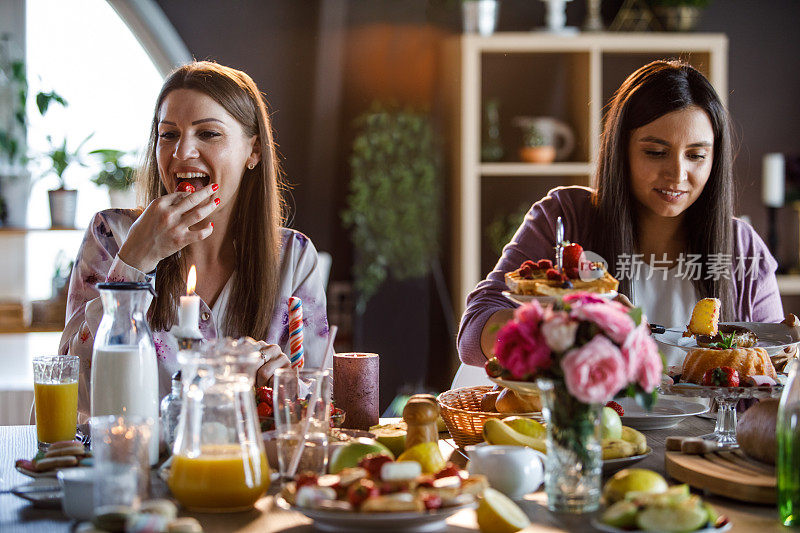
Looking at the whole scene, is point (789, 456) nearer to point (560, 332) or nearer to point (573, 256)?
point (560, 332)

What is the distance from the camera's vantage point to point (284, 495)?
120 cm

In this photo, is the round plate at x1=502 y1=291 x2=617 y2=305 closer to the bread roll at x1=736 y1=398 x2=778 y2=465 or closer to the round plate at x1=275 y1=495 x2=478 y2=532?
the bread roll at x1=736 y1=398 x2=778 y2=465

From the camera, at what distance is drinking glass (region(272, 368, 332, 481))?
1.33 metres

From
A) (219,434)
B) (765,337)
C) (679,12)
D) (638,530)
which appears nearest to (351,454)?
(219,434)

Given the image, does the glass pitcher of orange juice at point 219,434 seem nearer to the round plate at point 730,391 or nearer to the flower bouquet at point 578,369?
the flower bouquet at point 578,369

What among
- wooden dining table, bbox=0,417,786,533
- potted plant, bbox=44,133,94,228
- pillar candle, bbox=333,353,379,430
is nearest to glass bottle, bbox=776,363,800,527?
wooden dining table, bbox=0,417,786,533

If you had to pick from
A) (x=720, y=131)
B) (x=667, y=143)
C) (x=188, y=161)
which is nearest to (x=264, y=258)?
(x=188, y=161)

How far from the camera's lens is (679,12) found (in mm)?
4133

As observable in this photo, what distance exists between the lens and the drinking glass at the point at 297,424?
1332 millimetres

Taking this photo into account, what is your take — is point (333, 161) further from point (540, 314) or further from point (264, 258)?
point (540, 314)

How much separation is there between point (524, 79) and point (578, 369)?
339 centimetres

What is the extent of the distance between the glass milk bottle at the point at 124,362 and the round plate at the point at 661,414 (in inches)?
35.1

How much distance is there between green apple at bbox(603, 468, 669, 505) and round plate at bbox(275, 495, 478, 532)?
20 centimetres

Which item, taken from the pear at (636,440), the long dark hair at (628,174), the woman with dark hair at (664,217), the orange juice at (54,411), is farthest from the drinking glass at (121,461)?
the long dark hair at (628,174)
